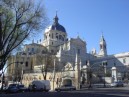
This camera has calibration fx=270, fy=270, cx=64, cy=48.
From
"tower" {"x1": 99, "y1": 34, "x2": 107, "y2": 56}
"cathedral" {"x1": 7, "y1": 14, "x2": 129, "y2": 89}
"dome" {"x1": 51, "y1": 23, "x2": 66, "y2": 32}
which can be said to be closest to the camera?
"cathedral" {"x1": 7, "y1": 14, "x2": 129, "y2": 89}

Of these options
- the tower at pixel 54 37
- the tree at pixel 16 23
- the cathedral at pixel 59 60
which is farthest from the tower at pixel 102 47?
the tree at pixel 16 23

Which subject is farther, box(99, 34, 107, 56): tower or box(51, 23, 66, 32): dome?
box(99, 34, 107, 56): tower

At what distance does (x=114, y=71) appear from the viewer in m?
67.8

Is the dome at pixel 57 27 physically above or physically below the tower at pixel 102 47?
above

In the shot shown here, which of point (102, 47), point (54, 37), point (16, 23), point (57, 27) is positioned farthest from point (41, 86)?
point (102, 47)

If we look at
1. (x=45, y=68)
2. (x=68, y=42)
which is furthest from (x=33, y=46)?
(x=45, y=68)

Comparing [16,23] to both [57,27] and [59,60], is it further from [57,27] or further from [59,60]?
[57,27]

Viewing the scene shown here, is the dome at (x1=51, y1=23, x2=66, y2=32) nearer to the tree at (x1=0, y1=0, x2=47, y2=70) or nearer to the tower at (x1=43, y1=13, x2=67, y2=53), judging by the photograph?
the tower at (x1=43, y1=13, x2=67, y2=53)

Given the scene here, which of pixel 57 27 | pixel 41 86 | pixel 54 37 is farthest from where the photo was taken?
pixel 57 27

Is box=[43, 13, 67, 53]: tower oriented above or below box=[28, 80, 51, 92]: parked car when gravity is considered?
above

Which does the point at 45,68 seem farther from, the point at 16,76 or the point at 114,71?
the point at 16,76

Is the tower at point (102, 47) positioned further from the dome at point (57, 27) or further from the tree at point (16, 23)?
the tree at point (16, 23)

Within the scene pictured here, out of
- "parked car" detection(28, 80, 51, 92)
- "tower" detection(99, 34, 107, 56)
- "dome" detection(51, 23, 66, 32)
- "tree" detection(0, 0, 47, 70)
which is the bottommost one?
"parked car" detection(28, 80, 51, 92)

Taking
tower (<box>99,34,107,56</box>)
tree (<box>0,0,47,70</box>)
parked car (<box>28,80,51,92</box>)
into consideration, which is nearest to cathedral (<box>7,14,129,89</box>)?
tower (<box>99,34,107,56</box>)
